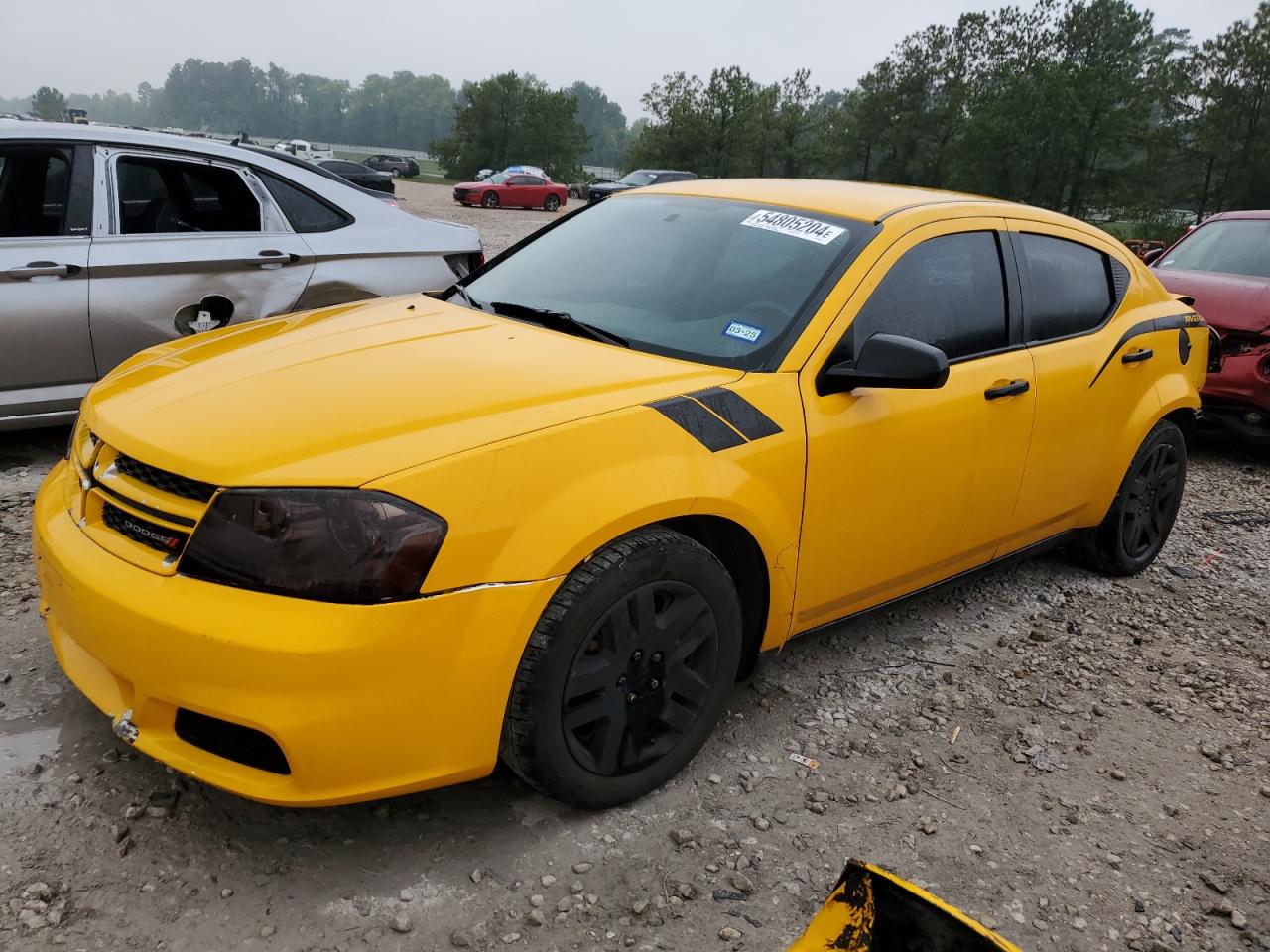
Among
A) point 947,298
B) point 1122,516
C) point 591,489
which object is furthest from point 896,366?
point 1122,516

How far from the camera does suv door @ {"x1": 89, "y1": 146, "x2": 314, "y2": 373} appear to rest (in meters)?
4.62

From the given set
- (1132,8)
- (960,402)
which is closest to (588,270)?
(960,402)

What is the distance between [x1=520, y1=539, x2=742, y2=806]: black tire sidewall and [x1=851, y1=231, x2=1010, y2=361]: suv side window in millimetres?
863

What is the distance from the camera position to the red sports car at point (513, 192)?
1294 inches

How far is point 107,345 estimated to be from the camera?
15.1 feet

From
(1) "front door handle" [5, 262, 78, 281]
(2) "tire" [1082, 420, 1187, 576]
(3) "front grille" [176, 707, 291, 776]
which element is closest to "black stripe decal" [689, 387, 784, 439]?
(3) "front grille" [176, 707, 291, 776]

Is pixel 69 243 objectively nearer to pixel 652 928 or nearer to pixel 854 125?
pixel 652 928

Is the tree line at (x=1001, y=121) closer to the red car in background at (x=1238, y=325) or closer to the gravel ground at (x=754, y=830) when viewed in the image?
the red car in background at (x=1238, y=325)

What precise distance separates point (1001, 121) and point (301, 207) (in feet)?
189

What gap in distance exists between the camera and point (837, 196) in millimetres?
3336

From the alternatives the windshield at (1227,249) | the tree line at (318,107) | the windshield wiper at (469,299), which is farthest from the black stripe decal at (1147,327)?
the tree line at (318,107)

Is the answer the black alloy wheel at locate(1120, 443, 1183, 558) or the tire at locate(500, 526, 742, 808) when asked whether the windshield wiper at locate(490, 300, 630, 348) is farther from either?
the black alloy wheel at locate(1120, 443, 1183, 558)

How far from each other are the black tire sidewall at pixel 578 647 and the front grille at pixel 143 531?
0.83 metres

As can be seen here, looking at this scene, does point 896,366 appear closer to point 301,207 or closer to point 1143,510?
point 1143,510
